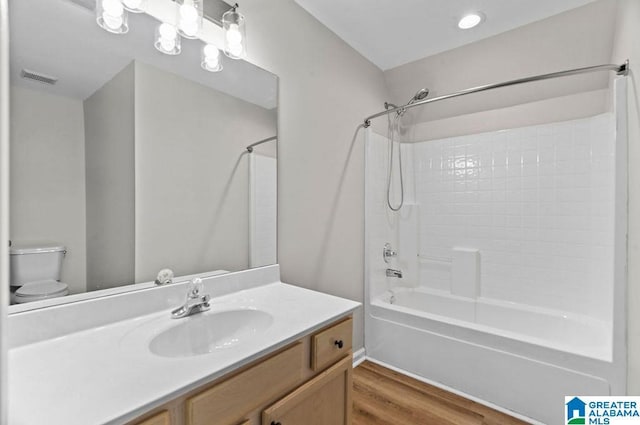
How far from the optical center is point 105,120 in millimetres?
1055

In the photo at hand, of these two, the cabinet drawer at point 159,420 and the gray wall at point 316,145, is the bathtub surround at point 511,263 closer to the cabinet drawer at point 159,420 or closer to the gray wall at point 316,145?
the gray wall at point 316,145

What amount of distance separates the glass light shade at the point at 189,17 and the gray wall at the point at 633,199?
1939 millimetres

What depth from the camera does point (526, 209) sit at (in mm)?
2350

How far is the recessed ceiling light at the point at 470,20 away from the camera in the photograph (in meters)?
1.94

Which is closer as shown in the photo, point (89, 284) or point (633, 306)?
point (89, 284)

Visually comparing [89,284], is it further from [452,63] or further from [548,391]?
[452,63]

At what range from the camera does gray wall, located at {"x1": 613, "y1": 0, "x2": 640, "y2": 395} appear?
132 centimetres

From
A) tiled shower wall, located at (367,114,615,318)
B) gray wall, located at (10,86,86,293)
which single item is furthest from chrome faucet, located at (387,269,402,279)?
gray wall, located at (10,86,86,293)

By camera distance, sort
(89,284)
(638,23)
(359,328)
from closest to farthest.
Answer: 1. (89,284)
2. (638,23)
3. (359,328)

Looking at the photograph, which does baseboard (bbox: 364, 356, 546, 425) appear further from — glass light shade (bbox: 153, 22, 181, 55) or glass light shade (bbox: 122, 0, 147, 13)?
glass light shade (bbox: 122, 0, 147, 13)

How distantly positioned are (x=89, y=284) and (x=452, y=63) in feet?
9.06

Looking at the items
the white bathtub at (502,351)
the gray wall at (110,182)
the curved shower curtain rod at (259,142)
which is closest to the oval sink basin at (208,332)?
the gray wall at (110,182)

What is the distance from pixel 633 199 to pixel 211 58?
211cm

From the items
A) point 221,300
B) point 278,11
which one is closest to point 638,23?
point 278,11
